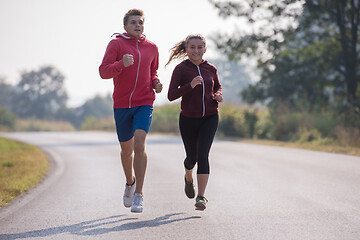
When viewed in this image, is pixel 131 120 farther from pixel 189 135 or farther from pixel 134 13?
pixel 134 13

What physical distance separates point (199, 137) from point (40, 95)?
234ft

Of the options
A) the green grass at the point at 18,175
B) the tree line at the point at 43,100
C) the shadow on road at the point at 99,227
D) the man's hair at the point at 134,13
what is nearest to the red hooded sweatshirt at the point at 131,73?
the man's hair at the point at 134,13

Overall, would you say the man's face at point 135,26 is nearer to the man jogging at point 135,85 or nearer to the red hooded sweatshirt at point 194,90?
the man jogging at point 135,85

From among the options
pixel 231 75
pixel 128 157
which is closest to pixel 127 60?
pixel 128 157

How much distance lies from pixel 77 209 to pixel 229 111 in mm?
18980

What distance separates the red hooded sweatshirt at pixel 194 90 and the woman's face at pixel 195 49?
94 mm

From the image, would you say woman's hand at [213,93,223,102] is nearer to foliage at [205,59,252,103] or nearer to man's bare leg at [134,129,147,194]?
man's bare leg at [134,129,147,194]

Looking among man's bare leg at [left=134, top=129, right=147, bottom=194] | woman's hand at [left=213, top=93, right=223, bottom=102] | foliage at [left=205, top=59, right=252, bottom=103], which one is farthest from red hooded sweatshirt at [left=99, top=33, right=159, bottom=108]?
foliage at [left=205, top=59, right=252, bottom=103]

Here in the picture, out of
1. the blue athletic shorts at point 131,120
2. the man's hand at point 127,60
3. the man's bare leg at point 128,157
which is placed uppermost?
the man's hand at point 127,60

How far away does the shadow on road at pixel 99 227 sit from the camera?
546 cm

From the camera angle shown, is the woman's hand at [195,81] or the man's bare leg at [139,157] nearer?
the woman's hand at [195,81]

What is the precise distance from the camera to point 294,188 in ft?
27.9

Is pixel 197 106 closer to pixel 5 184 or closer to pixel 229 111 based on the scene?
pixel 5 184

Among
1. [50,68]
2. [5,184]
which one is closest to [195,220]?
[5,184]
